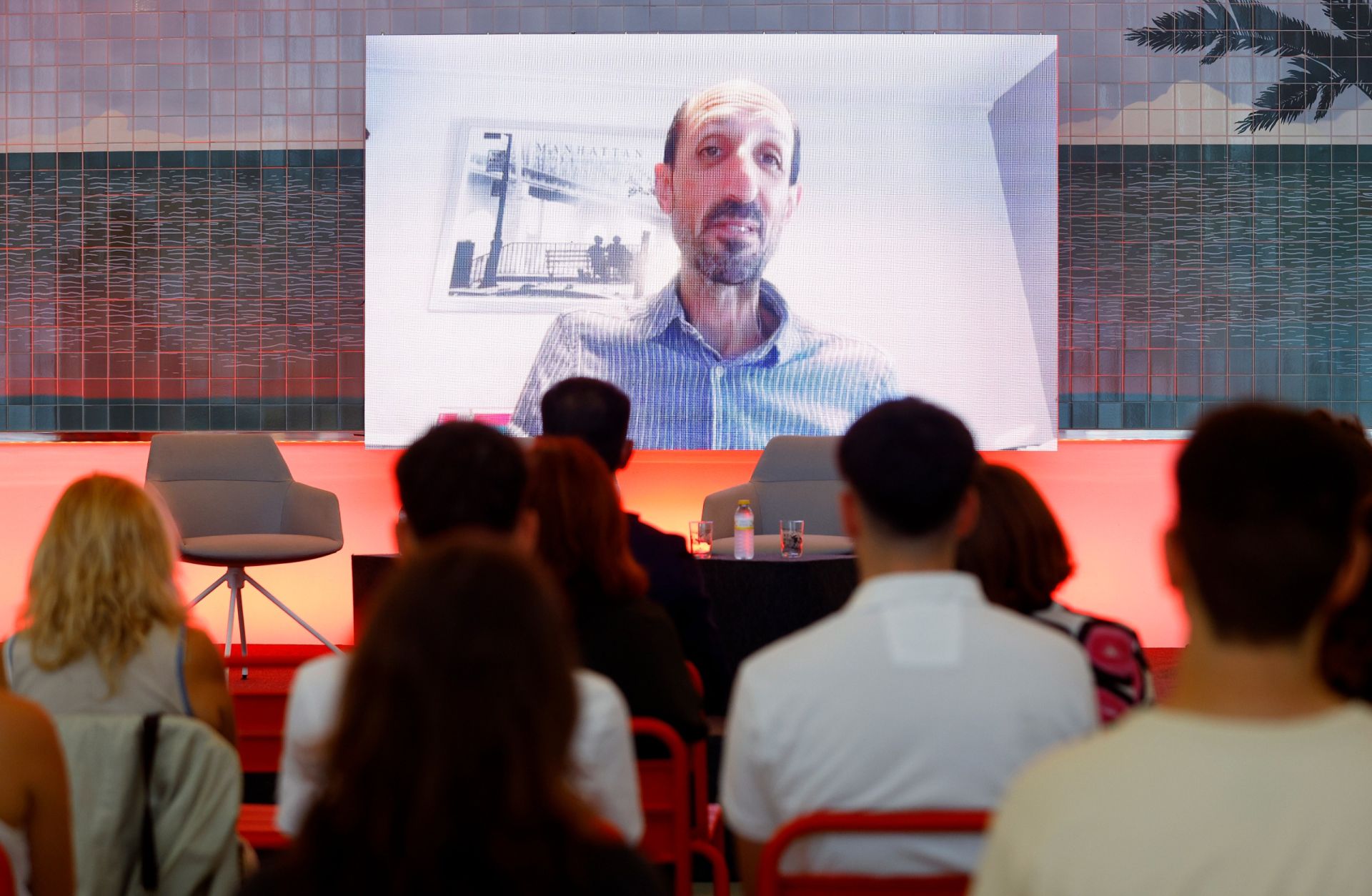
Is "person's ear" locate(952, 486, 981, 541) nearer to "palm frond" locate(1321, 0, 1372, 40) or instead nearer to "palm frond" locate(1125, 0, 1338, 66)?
"palm frond" locate(1125, 0, 1338, 66)

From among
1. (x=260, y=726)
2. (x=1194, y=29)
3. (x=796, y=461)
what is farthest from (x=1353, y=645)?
(x=1194, y=29)

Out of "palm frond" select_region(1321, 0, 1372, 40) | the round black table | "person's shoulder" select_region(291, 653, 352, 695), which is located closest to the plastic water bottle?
the round black table

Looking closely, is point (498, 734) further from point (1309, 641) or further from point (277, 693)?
point (277, 693)

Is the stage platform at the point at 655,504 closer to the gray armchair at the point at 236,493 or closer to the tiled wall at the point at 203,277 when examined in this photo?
the tiled wall at the point at 203,277

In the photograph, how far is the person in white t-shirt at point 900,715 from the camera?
1337mm

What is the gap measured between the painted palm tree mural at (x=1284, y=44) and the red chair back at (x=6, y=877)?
5373 mm

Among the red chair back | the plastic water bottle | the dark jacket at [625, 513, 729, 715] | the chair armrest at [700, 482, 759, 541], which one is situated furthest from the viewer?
the chair armrest at [700, 482, 759, 541]

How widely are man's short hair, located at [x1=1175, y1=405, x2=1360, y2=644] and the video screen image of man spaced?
423 centimetres

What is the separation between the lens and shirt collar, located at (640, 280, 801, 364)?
5352 millimetres

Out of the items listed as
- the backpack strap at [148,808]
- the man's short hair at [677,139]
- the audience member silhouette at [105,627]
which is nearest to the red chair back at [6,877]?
the backpack strap at [148,808]

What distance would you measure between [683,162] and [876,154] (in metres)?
0.82

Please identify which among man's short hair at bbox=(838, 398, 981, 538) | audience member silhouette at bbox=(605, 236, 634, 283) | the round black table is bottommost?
the round black table

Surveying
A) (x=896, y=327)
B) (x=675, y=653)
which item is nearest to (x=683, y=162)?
(x=896, y=327)

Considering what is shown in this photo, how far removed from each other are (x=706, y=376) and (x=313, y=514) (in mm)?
1683
